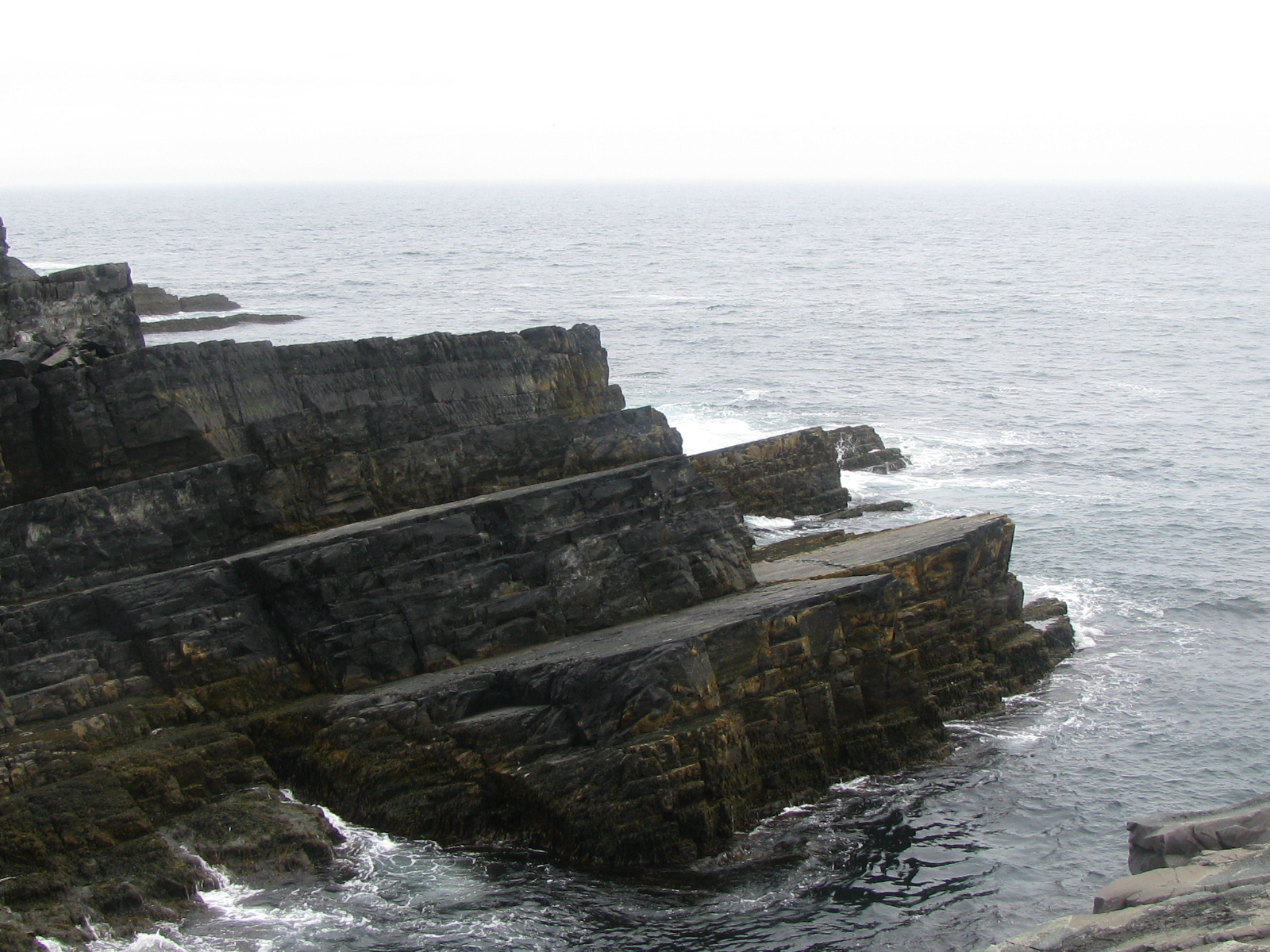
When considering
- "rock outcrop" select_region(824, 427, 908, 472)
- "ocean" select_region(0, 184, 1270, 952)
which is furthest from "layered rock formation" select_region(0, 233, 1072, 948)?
"rock outcrop" select_region(824, 427, 908, 472)


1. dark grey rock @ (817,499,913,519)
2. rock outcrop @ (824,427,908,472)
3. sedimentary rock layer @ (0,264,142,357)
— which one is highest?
sedimentary rock layer @ (0,264,142,357)

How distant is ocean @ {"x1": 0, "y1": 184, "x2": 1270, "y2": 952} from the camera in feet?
64.9

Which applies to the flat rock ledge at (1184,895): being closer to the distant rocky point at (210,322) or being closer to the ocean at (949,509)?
the ocean at (949,509)

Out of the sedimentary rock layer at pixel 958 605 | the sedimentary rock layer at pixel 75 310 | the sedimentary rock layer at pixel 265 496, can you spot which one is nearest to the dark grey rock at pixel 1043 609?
the sedimentary rock layer at pixel 958 605

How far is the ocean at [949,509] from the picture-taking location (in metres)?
19.8

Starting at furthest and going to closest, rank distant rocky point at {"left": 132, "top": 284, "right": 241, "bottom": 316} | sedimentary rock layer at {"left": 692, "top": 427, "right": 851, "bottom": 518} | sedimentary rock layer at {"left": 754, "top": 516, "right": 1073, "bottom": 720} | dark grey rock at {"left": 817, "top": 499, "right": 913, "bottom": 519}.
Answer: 1. distant rocky point at {"left": 132, "top": 284, "right": 241, "bottom": 316}
2. dark grey rock at {"left": 817, "top": 499, "right": 913, "bottom": 519}
3. sedimentary rock layer at {"left": 692, "top": 427, "right": 851, "bottom": 518}
4. sedimentary rock layer at {"left": 754, "top": 516, "right": 1073, "bottom": 720}

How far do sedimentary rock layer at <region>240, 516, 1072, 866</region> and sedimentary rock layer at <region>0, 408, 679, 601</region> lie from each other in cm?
487

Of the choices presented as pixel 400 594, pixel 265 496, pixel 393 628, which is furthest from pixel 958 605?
pixel 265 496

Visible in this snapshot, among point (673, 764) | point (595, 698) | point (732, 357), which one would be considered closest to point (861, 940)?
point (673, 764)

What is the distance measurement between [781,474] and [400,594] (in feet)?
64.8

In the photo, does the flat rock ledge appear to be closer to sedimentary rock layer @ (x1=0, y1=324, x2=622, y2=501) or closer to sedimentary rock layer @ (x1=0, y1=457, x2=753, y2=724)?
sedimentary rock layer @ (x1=0, y1=457, x2=753, y2=724)

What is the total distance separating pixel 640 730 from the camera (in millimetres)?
22203

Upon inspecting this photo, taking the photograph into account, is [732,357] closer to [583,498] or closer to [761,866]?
[583,498]

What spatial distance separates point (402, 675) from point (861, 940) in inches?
405
